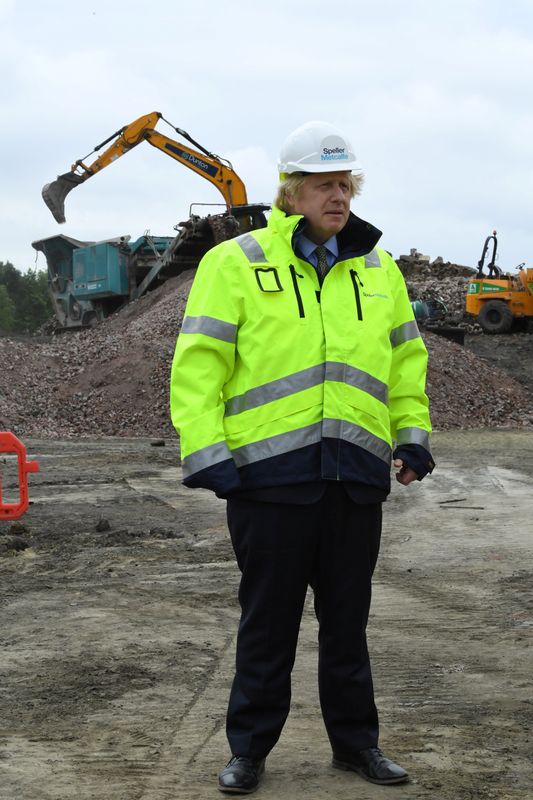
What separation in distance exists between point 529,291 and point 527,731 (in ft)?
81.8

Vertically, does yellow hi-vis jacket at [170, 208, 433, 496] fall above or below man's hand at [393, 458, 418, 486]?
above

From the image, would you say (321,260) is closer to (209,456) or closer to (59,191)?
(209,456)

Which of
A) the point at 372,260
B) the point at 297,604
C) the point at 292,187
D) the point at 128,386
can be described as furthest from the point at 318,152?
the point at 128,386

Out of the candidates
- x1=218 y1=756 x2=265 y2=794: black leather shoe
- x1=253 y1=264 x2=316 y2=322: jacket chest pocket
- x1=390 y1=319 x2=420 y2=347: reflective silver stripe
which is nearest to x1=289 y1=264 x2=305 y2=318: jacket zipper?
x1=253 y1=264 x2=316 y2=322: jacket chest pocket

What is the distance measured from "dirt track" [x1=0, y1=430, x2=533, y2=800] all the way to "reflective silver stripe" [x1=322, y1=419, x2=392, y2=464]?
107 centimetres

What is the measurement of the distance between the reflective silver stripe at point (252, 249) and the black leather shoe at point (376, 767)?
5.28 ft

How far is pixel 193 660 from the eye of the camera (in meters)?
5.75

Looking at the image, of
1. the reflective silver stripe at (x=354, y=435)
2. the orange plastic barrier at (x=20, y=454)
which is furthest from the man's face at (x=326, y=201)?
the orange plastic barrier at (x=20, y=454)

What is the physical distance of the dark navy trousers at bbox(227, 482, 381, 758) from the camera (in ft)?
12.3

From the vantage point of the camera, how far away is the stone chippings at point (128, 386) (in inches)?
793

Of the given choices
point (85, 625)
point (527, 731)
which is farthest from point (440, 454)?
point (527, 731)

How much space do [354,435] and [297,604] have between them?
0.57 m

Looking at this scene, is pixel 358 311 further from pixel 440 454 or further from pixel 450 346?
pixel 450 346

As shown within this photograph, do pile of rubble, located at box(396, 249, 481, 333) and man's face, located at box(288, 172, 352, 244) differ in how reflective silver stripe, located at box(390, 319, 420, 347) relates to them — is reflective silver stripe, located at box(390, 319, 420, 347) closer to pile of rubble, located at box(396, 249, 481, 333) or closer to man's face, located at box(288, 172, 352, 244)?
man's face, located at box(288, 172, 352, 244)
